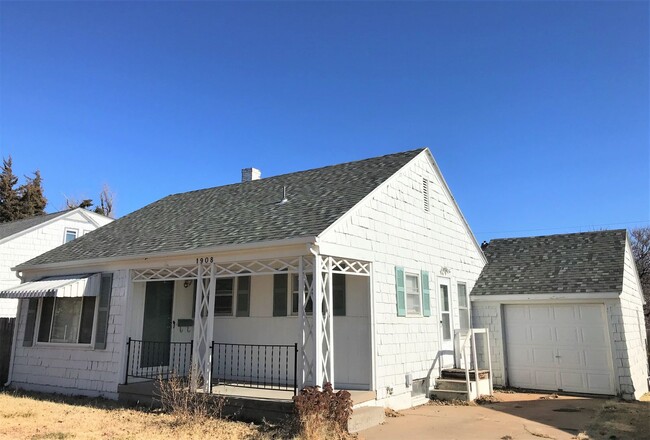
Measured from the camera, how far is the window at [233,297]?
11445 millimetres

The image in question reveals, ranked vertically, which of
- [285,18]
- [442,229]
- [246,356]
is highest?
[285,18]

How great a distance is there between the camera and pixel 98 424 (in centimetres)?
813

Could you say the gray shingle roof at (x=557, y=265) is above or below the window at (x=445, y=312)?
above

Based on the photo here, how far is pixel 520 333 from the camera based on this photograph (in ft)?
43.7

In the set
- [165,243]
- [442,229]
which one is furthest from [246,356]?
[442,229]

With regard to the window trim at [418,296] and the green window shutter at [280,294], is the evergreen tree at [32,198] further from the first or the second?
the window trim at [418,296]

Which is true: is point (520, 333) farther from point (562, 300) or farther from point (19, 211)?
point (19, 211)

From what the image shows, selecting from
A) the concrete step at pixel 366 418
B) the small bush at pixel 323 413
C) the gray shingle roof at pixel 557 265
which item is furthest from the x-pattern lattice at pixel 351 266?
the gray shingle roof at pixel 557 265

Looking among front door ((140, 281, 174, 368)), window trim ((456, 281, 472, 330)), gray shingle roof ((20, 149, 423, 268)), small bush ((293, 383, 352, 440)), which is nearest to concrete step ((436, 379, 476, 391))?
window trim ((456, 281, 472, 330))

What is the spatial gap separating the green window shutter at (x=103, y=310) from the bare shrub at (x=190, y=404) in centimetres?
281

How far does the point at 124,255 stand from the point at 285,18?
291 inches

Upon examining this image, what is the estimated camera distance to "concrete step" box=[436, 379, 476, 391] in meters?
11.1

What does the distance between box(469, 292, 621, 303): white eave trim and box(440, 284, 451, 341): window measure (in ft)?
5.05

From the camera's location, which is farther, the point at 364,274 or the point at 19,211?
the point at 19,211
